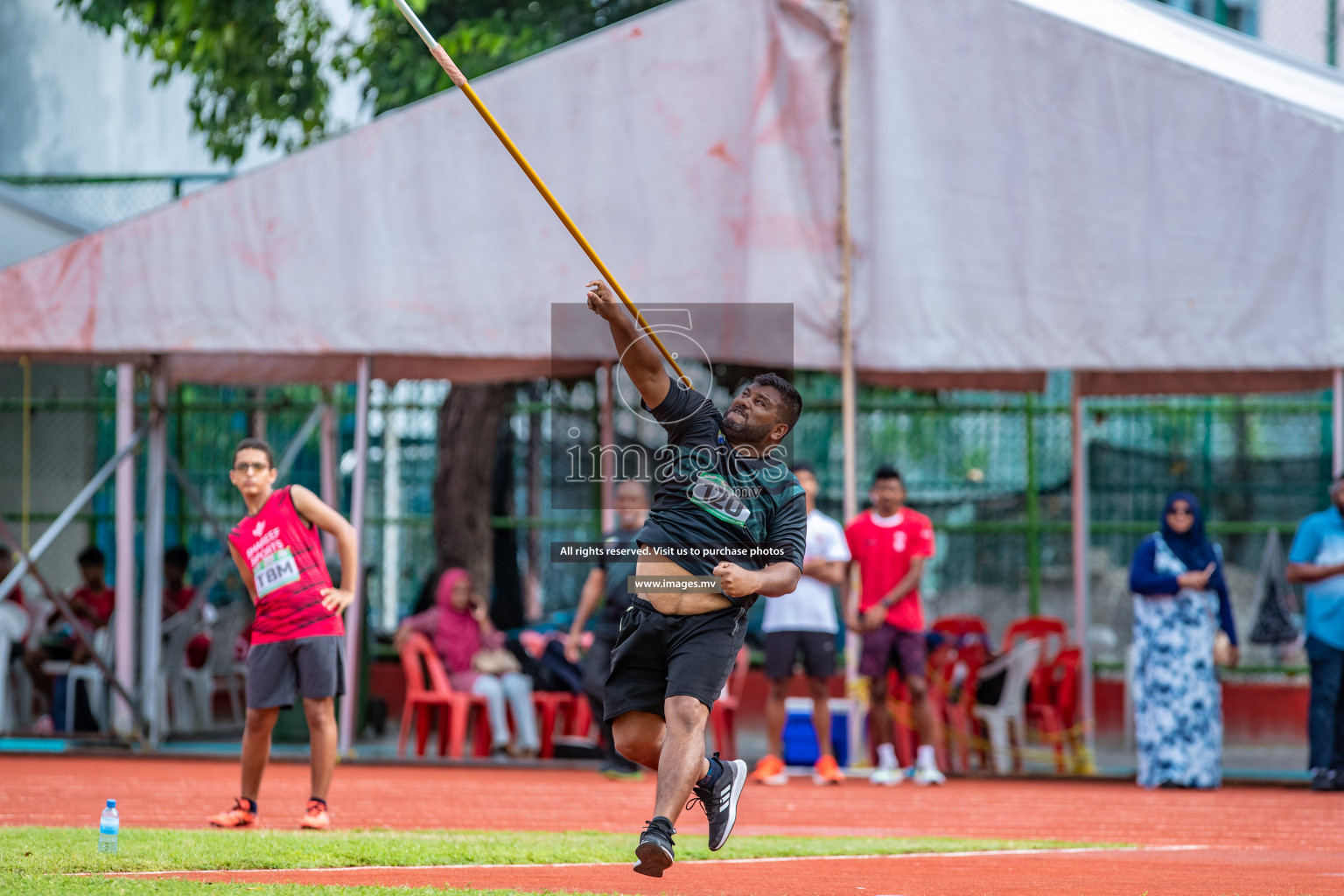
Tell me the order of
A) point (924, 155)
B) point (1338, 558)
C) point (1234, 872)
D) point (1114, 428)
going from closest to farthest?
point (1234, 872) < point (1338, 558) < point (924, 155) < point (1114, 428)

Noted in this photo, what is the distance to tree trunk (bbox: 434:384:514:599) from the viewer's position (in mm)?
15148

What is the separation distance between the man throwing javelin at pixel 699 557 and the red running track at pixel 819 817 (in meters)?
0.55

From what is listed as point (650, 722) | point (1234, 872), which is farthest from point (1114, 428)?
point (650, 722)

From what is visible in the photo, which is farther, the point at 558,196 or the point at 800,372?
the point at 800,372

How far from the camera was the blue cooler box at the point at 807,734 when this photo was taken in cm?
1147

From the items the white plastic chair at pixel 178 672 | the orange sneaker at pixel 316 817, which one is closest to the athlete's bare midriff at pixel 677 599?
the orange sneaker at pixel 316 817

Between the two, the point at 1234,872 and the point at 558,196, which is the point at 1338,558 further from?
the point at 558,196

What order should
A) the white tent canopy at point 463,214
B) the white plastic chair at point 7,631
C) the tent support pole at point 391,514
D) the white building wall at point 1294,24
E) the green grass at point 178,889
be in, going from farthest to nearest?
the white building wall at point 1294,24, the tent support pole at point 391,514, the white plastic chair at point 7,631, the white tent canopy at point 463,214, the green grass at point 178,889

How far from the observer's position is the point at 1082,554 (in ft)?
42.8

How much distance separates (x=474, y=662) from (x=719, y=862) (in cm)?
592

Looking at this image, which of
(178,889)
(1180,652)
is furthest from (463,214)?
(178,889)

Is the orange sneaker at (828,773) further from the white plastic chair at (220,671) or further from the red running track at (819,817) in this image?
the white plastic chair at (220,671)

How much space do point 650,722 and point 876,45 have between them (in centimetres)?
683

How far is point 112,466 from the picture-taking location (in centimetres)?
1196
